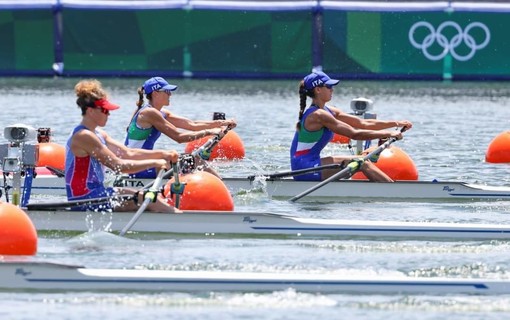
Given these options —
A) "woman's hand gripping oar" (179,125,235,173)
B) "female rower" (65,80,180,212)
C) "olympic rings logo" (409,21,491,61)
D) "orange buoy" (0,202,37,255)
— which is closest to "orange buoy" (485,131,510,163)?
"woman's hand gripping oar" (179,125,235,173)

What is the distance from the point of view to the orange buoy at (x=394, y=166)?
65.6ft

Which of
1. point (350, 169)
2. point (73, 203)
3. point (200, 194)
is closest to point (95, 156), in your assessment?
point (73, 203)

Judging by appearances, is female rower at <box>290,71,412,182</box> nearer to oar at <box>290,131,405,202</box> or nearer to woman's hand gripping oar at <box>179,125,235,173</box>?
oar at <box>290,131,405,202</box>

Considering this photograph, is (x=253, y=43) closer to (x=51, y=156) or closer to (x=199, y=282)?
(x=51, y=156)

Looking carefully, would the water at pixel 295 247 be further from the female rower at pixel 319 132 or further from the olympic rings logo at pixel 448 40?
the olympic rings logo at pixel 448 40

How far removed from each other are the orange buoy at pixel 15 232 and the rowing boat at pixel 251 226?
51.0 inches

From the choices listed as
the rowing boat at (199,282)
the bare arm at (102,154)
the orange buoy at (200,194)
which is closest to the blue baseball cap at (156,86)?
the orange buoy at (200,194)

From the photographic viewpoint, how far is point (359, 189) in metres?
19.0

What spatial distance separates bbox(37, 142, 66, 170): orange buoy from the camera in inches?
792

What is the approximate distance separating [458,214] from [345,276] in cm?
536

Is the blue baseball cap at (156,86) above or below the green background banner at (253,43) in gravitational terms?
below

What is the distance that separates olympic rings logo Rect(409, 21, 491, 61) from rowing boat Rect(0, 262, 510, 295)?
23.6m

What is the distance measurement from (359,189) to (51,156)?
4069mm

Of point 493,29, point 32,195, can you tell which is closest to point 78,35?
point 493,29
